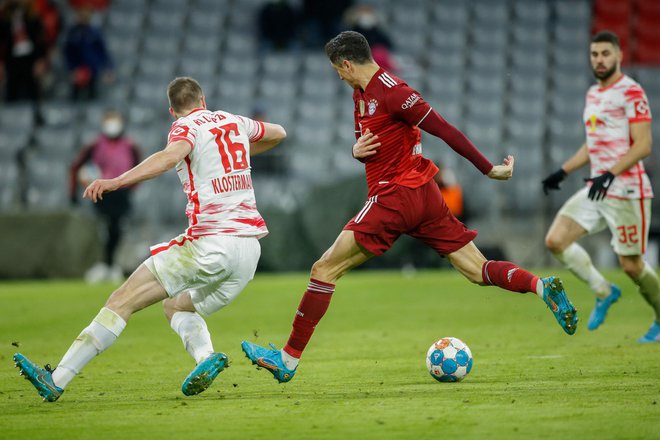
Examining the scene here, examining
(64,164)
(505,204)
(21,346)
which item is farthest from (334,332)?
(64,164)

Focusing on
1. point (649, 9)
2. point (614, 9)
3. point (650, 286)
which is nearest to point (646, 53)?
point (649, 9)

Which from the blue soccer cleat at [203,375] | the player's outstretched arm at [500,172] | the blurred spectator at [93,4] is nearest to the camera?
the blue soccer cleat at [203,375]

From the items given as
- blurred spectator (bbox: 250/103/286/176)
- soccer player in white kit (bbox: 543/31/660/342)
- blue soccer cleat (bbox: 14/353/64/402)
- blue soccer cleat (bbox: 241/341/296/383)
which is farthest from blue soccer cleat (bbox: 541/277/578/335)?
blurred spectator (bbox: 250/103/286/176)

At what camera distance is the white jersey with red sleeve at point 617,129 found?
9297 millimetres

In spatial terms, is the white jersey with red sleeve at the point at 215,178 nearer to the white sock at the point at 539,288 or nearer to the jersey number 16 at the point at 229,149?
the jersey number 16 at the point at 229,149

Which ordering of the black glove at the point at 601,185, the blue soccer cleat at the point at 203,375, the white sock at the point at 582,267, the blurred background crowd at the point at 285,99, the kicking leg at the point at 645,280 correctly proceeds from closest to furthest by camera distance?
the blue soccer cleat at the point at 203,375 < the black glove at the point at 601,185 < the kicking leg at the point at 645,280 < the white sock at the point at 582,267 < the blurred background crowd at the point at 285,99

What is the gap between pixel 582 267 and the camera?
9969 mm

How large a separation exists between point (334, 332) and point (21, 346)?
2.98m

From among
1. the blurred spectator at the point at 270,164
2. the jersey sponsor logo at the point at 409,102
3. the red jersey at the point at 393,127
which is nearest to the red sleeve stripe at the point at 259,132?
the red jersey at the point at 393,127

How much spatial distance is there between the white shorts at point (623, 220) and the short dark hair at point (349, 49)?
A: 3302 millimetres

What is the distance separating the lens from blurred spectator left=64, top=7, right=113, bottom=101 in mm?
19891

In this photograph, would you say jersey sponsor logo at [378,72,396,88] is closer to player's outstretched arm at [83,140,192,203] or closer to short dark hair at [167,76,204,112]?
short dark hair at [167,76,204,112]

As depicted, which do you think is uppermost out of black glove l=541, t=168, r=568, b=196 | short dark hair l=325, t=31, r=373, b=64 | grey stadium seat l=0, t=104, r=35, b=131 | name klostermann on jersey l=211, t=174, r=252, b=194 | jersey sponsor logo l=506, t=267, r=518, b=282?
short dark hair l=325, t=31, r=373, b=64

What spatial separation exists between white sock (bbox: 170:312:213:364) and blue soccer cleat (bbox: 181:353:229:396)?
288 millimetres
